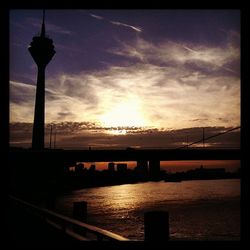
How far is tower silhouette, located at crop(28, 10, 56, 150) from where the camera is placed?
9050 cm

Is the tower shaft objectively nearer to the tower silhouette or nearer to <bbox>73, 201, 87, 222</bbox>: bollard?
the tower silhouette

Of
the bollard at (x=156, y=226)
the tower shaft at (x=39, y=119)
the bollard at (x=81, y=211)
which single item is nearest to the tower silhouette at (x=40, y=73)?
the tower shaft at (x=39, y=119)

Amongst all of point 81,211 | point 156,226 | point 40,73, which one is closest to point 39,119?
point 40,73

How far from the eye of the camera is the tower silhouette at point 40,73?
9050 centimetres

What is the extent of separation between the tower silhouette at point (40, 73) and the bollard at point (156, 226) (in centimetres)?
8528

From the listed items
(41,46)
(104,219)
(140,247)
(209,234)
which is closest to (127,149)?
(104,219)

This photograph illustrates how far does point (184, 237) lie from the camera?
31.7m

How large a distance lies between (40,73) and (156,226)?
9560cm

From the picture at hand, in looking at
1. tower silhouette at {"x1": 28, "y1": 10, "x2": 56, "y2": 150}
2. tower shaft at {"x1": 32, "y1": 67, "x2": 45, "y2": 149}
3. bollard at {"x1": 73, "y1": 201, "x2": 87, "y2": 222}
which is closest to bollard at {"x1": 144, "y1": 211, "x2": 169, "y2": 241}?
bollard at {"x1": 73, "y1": 201, "x2": 87, "y2": 222}

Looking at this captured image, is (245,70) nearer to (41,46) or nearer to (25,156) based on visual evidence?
(25,156)

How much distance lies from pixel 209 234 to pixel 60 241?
29748 mm

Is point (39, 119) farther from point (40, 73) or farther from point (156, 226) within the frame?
point (156, 226)

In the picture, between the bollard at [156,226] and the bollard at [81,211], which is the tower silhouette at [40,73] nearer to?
the bollard at [81,211]

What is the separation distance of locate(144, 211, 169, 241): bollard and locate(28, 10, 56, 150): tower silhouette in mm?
85278
